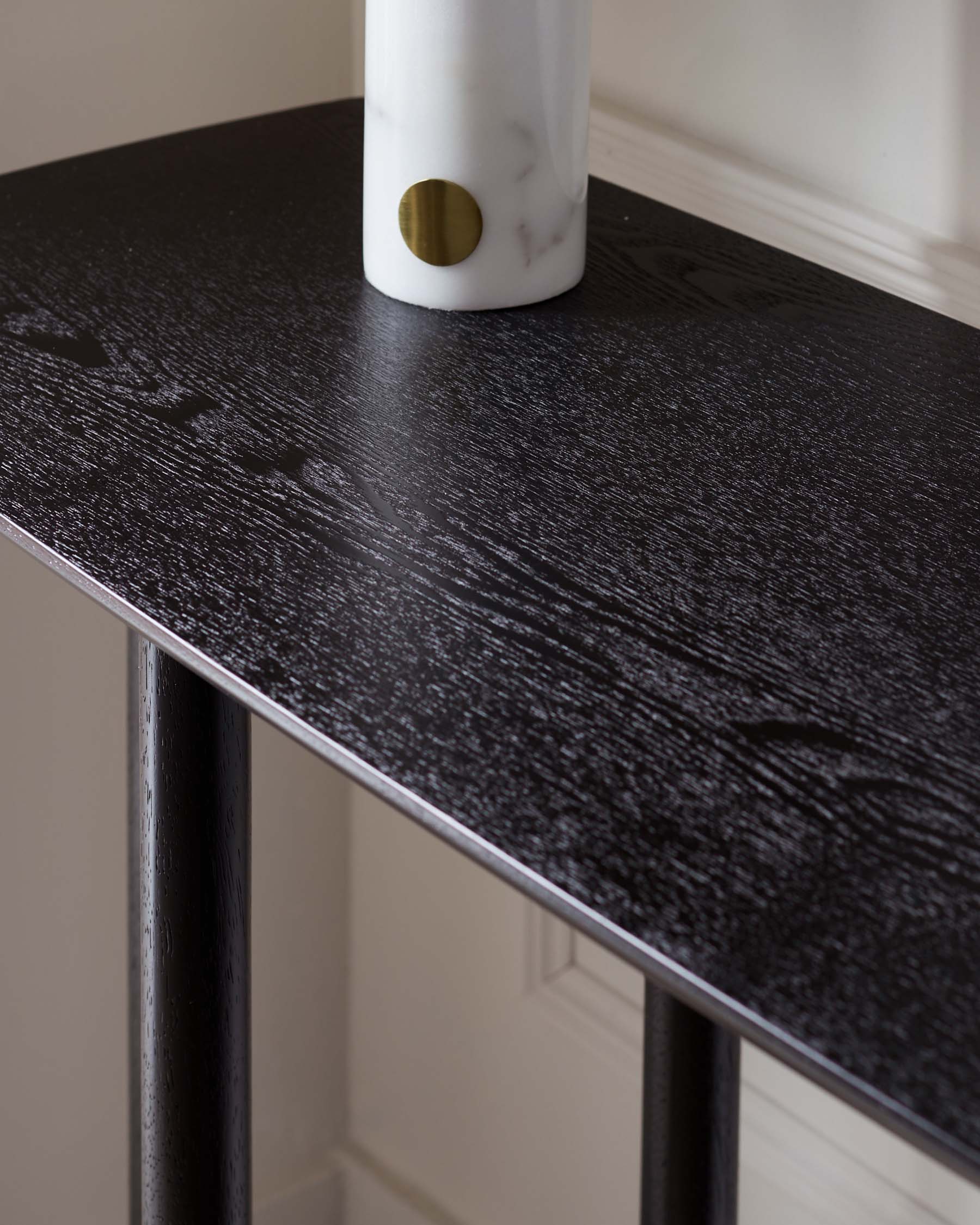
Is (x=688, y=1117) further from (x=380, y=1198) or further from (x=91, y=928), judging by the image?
(x=380, y=1198)

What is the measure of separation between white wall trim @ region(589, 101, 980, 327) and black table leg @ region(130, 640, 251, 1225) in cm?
37

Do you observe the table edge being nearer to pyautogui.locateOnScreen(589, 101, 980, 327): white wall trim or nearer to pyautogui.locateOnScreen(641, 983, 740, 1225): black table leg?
pyautogui.locateOnScreen(641, 983, 740, 1225): black table leg

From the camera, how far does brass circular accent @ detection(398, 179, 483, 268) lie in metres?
0.54

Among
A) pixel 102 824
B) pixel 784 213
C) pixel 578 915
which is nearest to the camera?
pixel 578 915

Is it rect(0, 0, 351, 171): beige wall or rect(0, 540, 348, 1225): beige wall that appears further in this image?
rect(0, 540, 348, 1225): beige wall

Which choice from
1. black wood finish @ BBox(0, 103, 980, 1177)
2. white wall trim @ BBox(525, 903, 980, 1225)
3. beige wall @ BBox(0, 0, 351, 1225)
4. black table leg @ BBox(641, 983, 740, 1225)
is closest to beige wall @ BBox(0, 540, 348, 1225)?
beige wall @ BBox(0, 0, 351, 1225)

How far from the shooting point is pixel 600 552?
42 cm

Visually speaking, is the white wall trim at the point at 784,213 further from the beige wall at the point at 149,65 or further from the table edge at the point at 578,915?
the table edge at the point at 578,915

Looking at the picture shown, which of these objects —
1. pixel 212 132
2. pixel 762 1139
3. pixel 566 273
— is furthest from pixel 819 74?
pixel 762 1139

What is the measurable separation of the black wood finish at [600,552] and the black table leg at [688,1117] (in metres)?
0.23

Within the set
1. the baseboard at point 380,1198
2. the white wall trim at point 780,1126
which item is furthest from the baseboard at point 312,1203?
the white wall trim at point 780,1126

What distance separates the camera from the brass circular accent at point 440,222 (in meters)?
0.54

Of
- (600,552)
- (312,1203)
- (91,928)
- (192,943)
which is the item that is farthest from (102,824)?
(600,552)

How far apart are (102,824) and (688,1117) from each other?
1.65 ft
